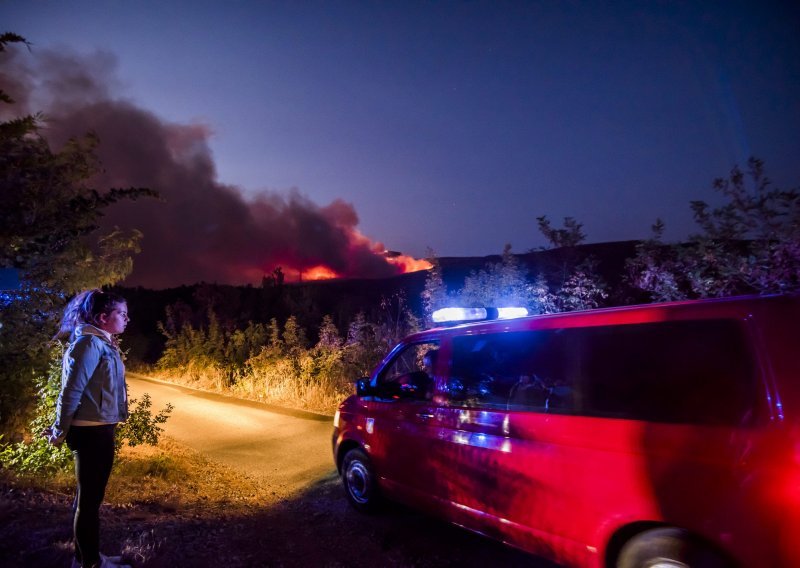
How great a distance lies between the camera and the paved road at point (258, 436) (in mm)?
6758

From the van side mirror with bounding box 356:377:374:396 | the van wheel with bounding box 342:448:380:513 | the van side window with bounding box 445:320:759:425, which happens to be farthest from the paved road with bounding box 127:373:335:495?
the van side window with bounding box 445:320:759:425

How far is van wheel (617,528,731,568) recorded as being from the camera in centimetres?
242

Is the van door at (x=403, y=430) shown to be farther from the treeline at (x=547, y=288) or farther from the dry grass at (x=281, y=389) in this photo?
the dry grass at (x=281, y=389)

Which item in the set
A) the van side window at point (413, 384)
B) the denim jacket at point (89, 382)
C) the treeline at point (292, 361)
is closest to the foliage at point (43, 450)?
the denim jacket at point (89, 382)

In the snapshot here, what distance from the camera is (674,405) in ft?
8.70

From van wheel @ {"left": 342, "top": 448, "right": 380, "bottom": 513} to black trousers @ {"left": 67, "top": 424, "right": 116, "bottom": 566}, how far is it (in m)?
2.30

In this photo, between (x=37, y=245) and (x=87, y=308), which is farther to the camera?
(x=37, y=245)

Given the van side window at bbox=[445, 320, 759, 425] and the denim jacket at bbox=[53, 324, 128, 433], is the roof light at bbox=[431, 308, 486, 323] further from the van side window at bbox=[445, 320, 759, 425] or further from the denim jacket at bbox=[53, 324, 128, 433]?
the denim jacket at bbox=[53, 324, 128, 433]

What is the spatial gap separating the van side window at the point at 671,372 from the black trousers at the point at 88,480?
311cm

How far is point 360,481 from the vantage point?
5.02 metres

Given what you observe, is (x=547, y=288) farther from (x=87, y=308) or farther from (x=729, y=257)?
(x=87, y=308)

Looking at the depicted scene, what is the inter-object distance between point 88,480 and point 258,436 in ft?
18.7

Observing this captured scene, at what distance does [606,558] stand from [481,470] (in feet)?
3.18

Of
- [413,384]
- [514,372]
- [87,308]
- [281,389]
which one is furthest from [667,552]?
[281,389]
